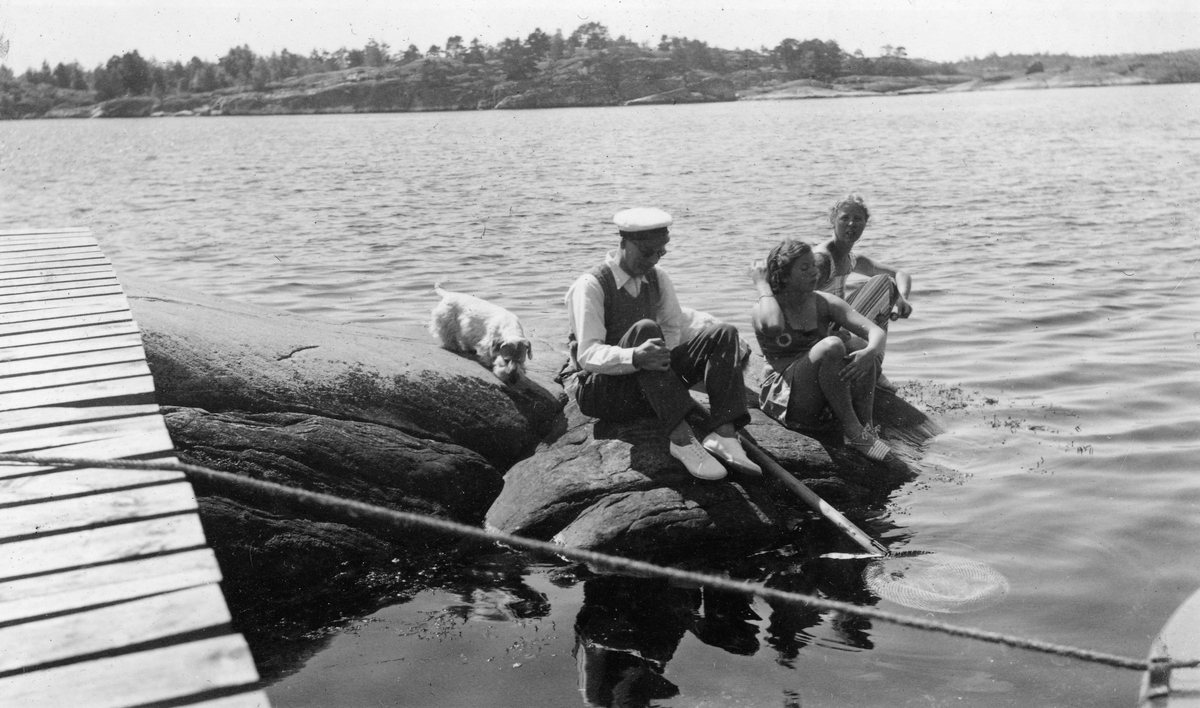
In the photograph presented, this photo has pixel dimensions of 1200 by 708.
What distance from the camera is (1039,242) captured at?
16797 millimetres

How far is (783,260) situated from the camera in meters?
6.68

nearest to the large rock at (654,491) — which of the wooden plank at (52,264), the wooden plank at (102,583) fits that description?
the wooden plank at (102,583)

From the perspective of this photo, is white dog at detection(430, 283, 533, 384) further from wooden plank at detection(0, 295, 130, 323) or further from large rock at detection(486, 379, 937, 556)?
wooden plank at detection(0, 295, 130, 323)

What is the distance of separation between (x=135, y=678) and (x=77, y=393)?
2.34 m

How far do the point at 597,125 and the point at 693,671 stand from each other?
4984cm

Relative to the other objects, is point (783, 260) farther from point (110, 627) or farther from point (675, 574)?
point (110, 627)

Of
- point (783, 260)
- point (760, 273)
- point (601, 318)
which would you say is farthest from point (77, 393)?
point (760, 273)

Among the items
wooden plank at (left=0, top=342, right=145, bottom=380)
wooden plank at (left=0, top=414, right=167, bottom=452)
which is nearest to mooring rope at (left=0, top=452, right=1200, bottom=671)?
wooden plank at (left=0, top=414, right=167, bottom=452)

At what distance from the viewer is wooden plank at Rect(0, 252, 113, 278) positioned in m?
7.64

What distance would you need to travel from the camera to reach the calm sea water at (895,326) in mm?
4961

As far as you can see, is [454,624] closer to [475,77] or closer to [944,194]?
[944,194]

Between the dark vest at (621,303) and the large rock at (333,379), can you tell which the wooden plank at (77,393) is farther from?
the dark vest at (621,303)

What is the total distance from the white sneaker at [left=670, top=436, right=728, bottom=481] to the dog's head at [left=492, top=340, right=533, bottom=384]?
4.56ft

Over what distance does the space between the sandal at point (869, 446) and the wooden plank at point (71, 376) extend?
416 centimetres
